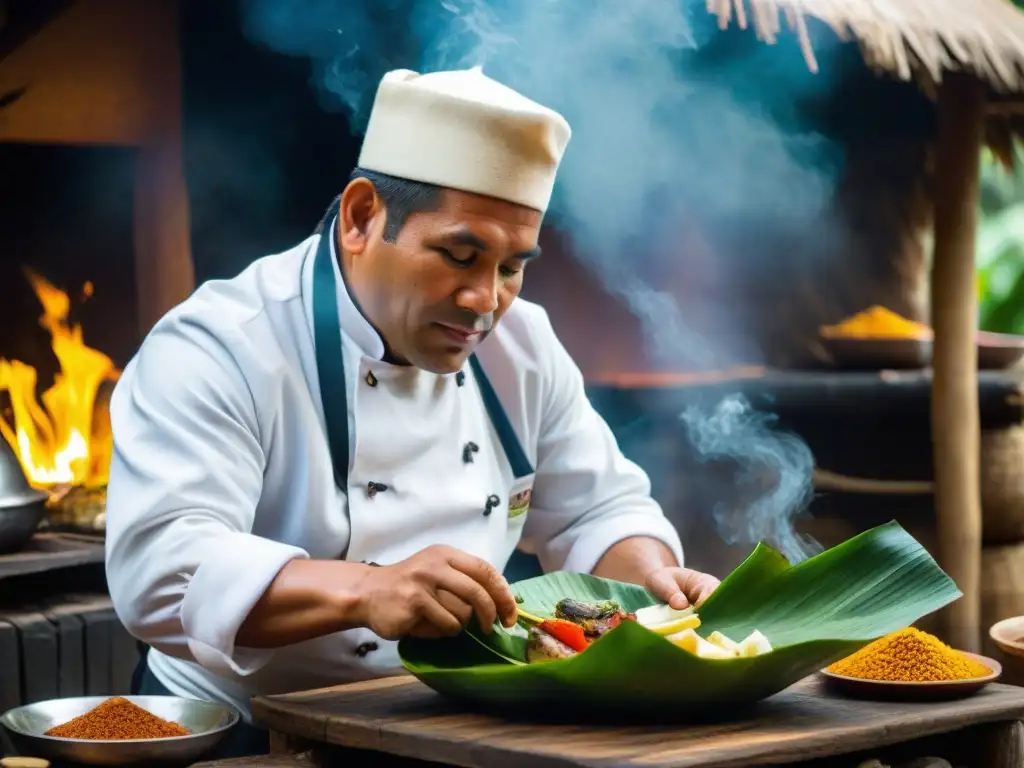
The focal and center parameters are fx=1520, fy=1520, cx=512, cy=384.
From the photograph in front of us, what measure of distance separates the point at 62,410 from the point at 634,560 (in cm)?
289

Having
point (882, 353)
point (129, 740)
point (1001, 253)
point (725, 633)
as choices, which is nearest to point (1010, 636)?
point (725, 633)

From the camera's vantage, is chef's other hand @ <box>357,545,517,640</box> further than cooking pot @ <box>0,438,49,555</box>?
No

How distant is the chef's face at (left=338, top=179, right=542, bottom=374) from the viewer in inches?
111

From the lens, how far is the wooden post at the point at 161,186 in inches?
219

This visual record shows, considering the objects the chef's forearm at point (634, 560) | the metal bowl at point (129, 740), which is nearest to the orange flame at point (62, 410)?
the chef's forearm at point (634, 560)

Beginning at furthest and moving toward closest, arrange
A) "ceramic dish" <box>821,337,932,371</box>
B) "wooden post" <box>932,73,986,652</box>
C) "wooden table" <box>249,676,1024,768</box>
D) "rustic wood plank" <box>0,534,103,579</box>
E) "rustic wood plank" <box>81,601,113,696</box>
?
"ceramic dish" <box>821,337,932,371</box>
"wooden post" <box>932,73,986,652</box>
"rustic wood plank" <box>81,601,113,696</box>
"rustic wood plank" <box>0,534,103,579</box>
"wooden table" <box>249,676,1024,768</box>

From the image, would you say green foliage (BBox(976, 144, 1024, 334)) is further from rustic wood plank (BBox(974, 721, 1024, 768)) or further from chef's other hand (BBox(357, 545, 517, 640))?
chef's other hand (BBox(357, 545, 517, 640))

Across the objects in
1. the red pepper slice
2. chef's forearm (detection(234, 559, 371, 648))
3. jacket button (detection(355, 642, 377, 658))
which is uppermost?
chef's forearm (detection(234, 559, 371, 648))

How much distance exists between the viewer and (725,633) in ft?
9.12

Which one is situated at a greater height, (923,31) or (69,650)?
(923,31)

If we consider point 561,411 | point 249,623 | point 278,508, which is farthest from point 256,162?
point 249,623

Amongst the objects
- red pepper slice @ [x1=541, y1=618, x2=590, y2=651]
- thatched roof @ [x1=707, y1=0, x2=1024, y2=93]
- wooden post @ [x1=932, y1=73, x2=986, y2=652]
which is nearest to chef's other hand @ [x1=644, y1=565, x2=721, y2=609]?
red pepper slice @ [x1=541, y1=618, x2=590, y2=651]

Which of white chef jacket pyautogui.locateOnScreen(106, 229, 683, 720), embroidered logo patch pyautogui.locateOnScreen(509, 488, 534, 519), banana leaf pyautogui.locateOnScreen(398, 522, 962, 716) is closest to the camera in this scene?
banana leaf pyautogui.locateOnScreen(398, 522, 962, 716)

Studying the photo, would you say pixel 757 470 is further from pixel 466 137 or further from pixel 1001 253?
pixel 1001 253
